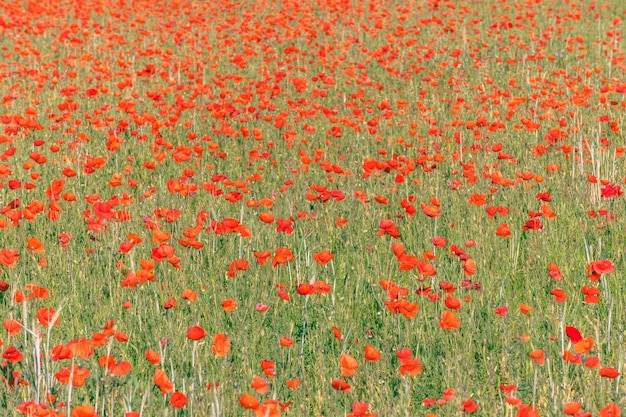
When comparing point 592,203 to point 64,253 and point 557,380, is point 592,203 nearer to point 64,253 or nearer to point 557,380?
point 557,380

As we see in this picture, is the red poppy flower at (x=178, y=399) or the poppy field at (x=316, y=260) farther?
the poppy field at (x=316, y=260)

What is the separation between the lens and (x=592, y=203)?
463cm

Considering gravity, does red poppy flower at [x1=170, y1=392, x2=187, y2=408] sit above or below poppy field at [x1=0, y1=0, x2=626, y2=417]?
above

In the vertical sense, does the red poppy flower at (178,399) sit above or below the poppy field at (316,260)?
above

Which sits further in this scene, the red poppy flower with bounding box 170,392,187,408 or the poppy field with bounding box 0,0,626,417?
the poppy field with bounding box 0,0,626,417

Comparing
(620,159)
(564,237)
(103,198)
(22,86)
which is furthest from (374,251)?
(22,86)

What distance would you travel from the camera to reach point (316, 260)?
139 inches

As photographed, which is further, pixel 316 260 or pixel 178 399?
pixel 316 260

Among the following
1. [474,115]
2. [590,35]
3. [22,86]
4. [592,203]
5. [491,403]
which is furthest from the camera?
[590,35]

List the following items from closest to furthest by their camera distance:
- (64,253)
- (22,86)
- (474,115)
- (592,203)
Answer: (64,253), (592,203), (474,115), (22,86)

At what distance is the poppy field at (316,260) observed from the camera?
2.70 m

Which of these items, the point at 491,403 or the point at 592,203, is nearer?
the point at 491,403

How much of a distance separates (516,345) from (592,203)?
1798mm

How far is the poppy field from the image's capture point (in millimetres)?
2701
